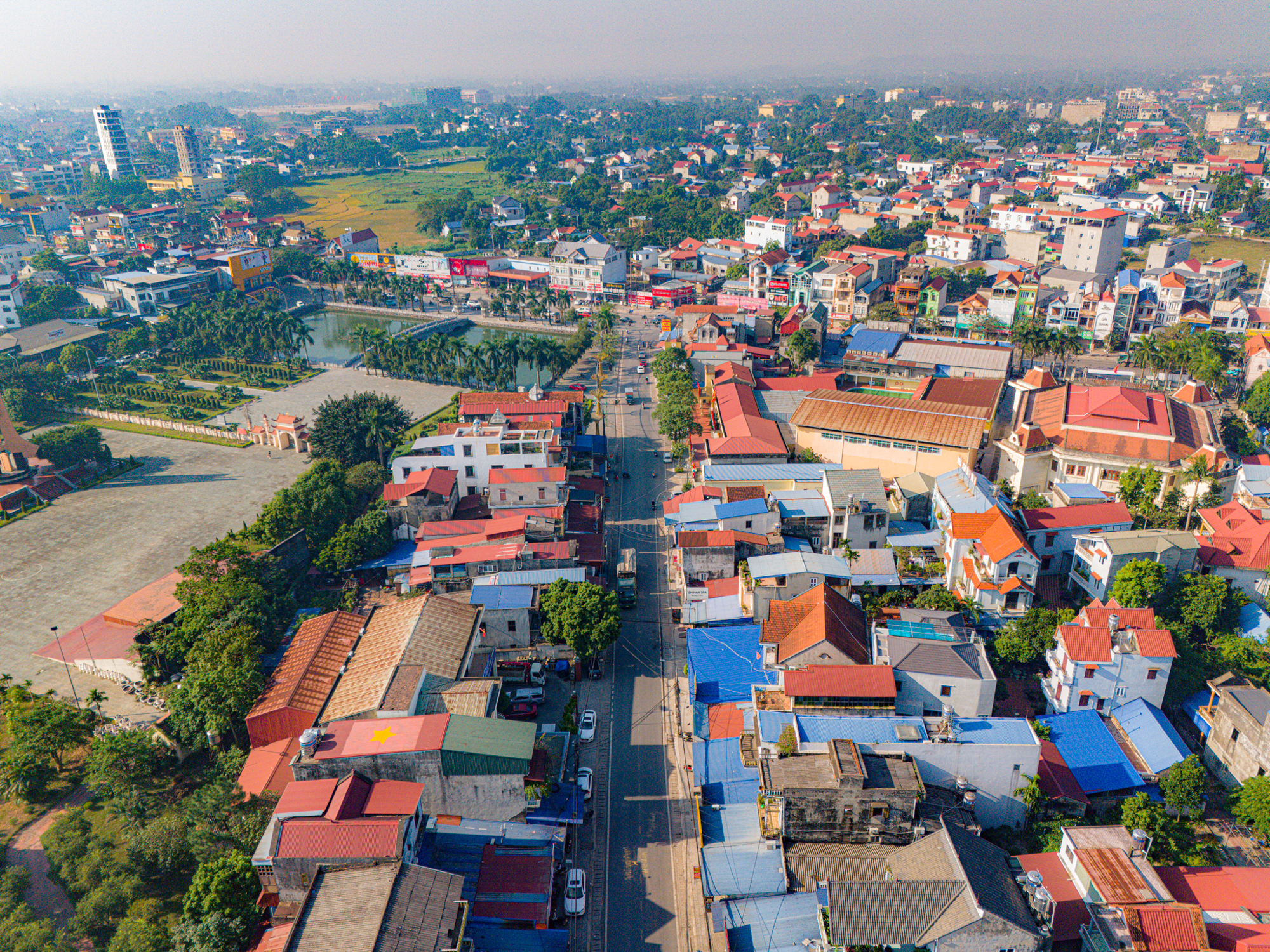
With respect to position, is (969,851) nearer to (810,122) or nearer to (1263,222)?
(1263,222)

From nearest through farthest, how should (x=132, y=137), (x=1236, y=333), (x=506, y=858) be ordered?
(x=506, y=858)
(x=1236, y=333)
(x=132, y=137)

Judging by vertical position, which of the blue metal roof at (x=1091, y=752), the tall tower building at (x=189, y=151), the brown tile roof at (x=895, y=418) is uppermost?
the tall tower building at (x=189, y=151)

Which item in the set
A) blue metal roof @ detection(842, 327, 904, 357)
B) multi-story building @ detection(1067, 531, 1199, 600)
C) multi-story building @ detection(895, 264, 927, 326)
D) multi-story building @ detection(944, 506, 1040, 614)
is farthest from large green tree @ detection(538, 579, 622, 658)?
multi-story building @ detection(895, 264, 927, 326)

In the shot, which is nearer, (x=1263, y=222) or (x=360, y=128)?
(x=1263, y=222)

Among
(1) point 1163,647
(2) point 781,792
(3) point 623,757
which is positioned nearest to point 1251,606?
(1) point 1163,647

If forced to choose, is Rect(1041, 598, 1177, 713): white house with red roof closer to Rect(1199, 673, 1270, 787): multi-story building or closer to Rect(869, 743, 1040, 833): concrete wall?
Rect(1199, 673, 1270, 787): multi-story building

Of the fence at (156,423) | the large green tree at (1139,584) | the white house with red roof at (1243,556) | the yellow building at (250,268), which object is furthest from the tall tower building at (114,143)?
the white house with red roof at (1243,556)

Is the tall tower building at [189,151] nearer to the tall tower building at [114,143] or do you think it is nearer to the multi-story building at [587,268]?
the tall tower building at [114,143]
